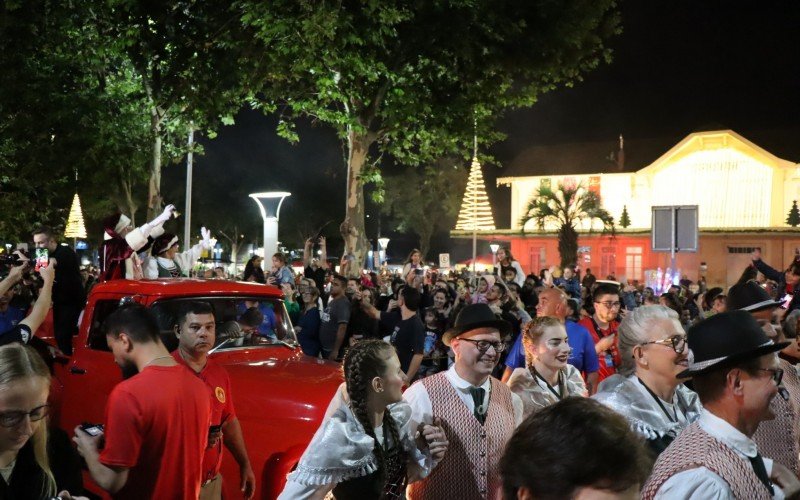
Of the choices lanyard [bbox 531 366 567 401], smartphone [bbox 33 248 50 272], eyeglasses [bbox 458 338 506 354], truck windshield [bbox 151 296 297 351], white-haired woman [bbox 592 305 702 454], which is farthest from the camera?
smartphone [bbox 33 248 50 272]

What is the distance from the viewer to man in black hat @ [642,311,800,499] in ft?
8.66

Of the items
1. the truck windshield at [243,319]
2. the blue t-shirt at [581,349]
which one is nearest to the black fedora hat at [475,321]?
the blue t-shirt at [581,349]

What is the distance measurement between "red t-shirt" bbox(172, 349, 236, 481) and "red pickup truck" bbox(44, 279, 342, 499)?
1005mm

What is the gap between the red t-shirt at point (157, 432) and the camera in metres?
3.73

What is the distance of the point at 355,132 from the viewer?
20234 millimetres

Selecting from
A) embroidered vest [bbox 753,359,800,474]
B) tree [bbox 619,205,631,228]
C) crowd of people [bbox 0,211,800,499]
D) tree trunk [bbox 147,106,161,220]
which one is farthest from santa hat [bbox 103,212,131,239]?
tree [bbox 619,205,631,228]

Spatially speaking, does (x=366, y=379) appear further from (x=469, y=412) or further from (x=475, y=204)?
(x=475, y=204)

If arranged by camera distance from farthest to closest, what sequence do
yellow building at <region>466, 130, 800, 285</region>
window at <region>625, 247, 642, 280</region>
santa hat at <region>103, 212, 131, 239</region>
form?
window at <region>625, 247, 642, 280</region> < yellow building at <region>466, 130, 800, 285</region> < santa hat at <region>103, 212, 131, 239</region>

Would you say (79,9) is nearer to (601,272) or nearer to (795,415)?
(795,415)

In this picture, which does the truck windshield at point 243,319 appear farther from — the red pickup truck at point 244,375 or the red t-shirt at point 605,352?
the red t-shirt at point 605,352

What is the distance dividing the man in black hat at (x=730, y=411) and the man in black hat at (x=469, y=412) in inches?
59.3

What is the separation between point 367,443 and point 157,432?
1.14 metres

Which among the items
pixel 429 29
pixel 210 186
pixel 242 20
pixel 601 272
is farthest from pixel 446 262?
pixel 210 186

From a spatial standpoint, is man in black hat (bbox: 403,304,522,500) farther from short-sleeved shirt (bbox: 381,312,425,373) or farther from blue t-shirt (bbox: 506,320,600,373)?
short-sleeved shirt (bbox: 381,312,425,373)
